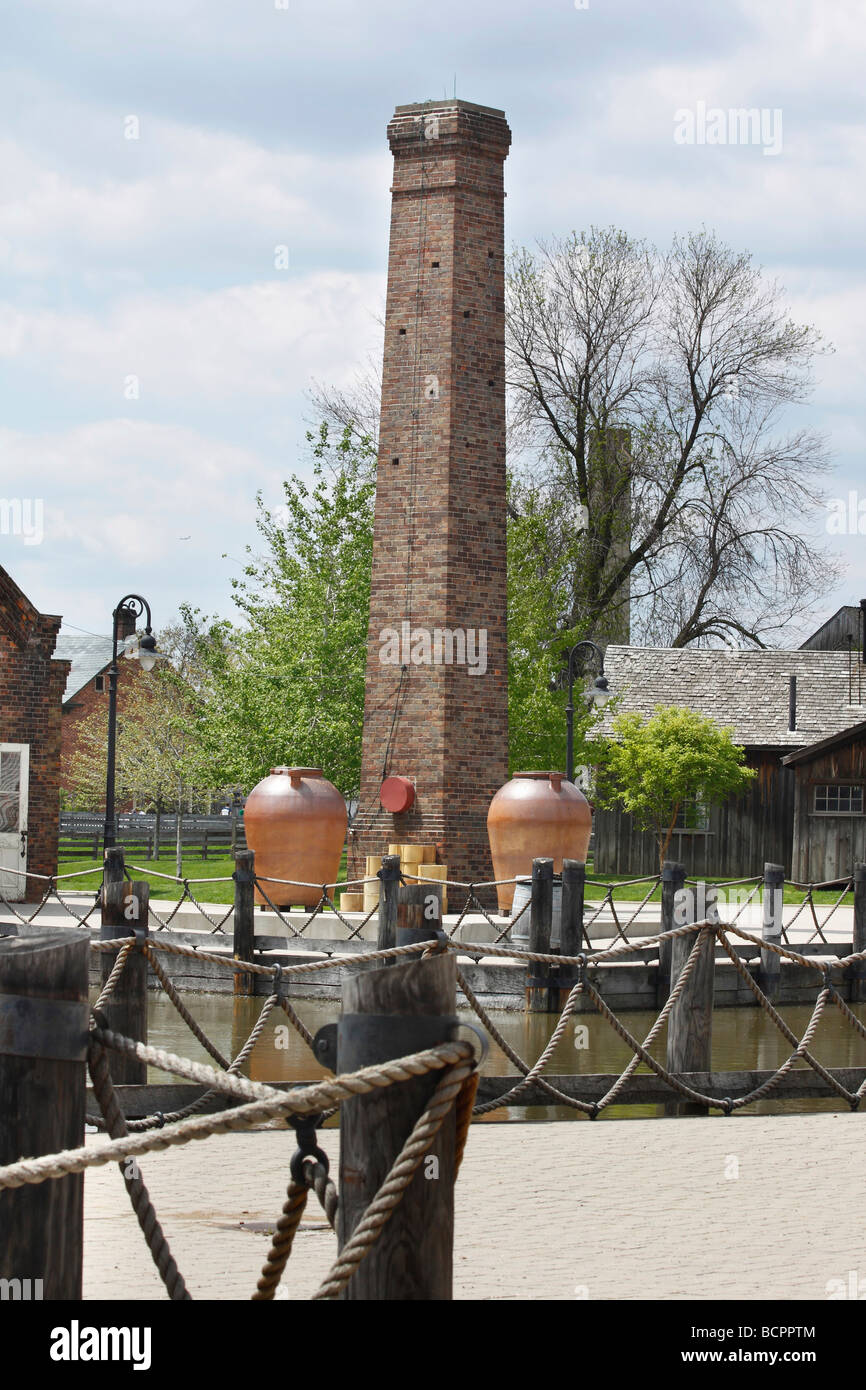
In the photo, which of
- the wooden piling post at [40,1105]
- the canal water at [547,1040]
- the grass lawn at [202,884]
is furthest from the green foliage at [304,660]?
the wooden piling post at [40,1105]

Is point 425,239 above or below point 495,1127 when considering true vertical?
above

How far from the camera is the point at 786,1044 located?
16.2 m

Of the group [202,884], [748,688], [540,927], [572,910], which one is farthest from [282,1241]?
[748,688]

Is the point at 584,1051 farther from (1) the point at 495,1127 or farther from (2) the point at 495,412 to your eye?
(2) the point at 495,412

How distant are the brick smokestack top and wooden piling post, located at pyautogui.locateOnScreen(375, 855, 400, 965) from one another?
5.20m

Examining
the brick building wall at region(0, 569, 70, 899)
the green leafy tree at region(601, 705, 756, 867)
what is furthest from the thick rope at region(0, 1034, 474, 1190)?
the green leafy tree at region(601, 705, 756, 867)

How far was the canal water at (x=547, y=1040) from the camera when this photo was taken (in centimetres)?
1257

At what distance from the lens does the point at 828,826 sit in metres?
37.4

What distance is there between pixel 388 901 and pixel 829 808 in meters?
22.1

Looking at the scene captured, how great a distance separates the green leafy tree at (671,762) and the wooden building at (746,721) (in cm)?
142

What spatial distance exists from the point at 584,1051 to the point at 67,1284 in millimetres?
12063

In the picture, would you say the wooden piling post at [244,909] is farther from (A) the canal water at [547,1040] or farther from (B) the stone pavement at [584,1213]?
(B) the stone pavement at [584,1213]

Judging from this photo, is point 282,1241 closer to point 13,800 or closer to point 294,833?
point 294,833
